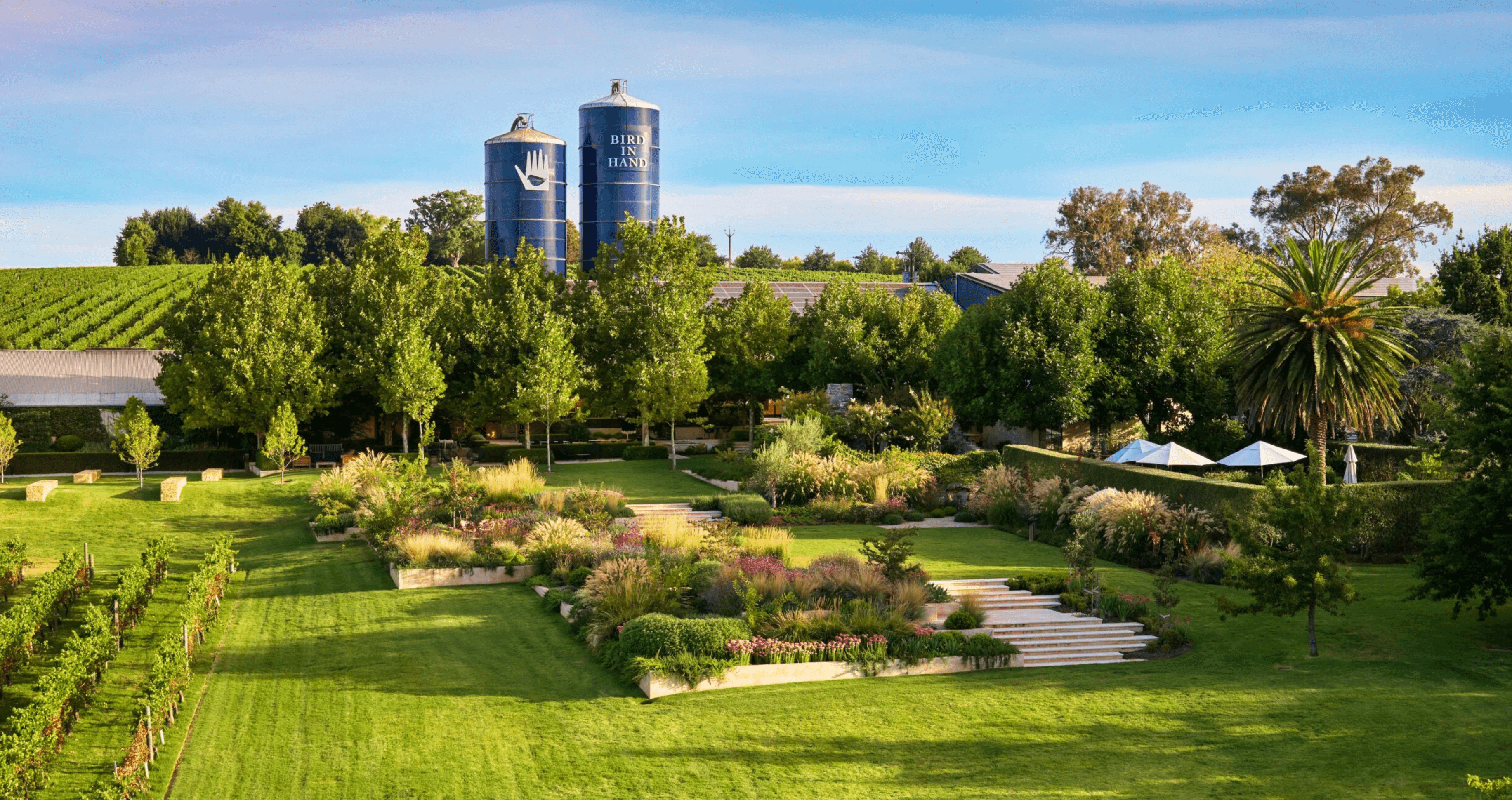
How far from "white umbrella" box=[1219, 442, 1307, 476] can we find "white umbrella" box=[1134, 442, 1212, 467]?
0.58 metres

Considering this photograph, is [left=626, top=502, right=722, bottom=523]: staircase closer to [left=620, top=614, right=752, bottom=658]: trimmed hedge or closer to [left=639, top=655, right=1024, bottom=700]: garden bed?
[left=620, top=614, right=752, bottom=658]: trimmed hedge

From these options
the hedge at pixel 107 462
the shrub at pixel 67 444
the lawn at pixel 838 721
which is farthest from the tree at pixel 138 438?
the lawn at pixel 838 721

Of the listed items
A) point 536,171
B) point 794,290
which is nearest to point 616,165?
point 536,171

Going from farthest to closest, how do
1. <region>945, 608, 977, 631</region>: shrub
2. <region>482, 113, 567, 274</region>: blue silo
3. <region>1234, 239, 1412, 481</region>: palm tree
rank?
<region>482, 113, 567, 274</region>: blue silo → <region>1234, 239, 1412, 481</region>: palm tree → <region>945, 608, 977, 631</region>: shrub

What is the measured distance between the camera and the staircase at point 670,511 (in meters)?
30.5

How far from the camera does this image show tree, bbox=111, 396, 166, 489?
35.2m

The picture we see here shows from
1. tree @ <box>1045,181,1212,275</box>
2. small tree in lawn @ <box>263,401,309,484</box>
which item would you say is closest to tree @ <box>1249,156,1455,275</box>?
tree @ <box>1045,181,1212,275</box>

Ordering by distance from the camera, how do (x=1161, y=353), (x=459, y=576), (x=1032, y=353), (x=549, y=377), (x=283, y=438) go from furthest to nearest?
(x=549, y=377) → (x=1032, y=353) → (x=1161, y=353) → (x=283, y=438) → (x=459, y=576)

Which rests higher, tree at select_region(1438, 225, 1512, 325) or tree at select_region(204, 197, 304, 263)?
tree at select_region(204, 197, 304, 263)

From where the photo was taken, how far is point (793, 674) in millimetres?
16891

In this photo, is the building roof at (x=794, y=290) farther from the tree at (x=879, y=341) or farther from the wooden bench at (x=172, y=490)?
the wooden bench at (x=172, y=490)

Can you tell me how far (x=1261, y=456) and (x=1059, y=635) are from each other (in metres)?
12.4

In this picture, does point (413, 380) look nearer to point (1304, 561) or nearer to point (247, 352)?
point (247, 352)

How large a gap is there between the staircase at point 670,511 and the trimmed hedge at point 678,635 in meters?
12.1
